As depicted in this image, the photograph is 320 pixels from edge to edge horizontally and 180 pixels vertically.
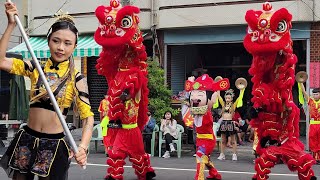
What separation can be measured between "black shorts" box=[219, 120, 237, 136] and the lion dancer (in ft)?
11.6

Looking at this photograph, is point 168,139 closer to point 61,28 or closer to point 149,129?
point 149,129

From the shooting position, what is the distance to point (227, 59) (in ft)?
59.8

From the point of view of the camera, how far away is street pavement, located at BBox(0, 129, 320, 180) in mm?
9656

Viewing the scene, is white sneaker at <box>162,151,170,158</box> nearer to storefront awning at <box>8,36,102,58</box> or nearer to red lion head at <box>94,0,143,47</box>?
red lion head at <box>94,0,143,47</box>

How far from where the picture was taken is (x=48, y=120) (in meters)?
4.32

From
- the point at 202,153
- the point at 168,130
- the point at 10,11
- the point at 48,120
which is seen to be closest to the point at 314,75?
the point at 168,130

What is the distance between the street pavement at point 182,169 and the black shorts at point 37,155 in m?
5.12

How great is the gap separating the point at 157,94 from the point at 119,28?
18.1 ft

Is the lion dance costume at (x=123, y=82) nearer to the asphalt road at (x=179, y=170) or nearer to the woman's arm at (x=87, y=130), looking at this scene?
the asphalt road at (x=179, y=170)

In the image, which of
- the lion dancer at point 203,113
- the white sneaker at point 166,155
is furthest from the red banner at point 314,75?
the lion dancer at point 203,113

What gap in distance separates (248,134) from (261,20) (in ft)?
27.6

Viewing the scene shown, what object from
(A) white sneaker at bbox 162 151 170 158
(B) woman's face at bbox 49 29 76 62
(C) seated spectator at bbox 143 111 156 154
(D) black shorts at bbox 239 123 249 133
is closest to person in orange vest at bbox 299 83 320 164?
(A) white sneaker at bbox 162 151 170 158

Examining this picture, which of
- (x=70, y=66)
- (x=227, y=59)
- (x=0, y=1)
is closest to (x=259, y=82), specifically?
(x=70, y=66)

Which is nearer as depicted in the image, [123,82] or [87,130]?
[87,130]
